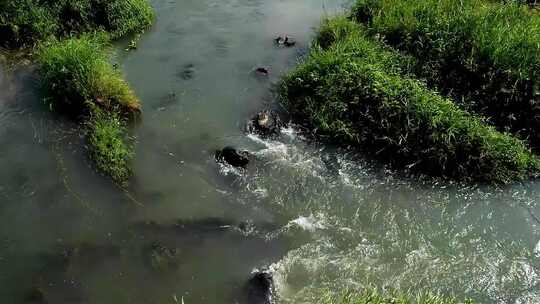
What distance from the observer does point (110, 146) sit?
1040 cm

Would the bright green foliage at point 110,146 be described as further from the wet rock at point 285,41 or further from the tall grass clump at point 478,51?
the tall grass clump at point 478,51

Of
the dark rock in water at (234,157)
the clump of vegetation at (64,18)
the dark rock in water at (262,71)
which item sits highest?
the clump of vegetation at (64,18)

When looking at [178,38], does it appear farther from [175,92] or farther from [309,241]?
[309,241]

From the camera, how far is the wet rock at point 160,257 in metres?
8.35

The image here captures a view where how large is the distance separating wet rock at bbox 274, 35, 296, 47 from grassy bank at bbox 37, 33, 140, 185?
163 inches

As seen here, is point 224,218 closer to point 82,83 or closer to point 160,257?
point 160,257

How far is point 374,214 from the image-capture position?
9.44 m

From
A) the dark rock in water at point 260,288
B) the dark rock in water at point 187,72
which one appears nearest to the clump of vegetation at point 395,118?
the dark rock in water at point 187,72

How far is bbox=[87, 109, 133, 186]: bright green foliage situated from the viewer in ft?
32.7

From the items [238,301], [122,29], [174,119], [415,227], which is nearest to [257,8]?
[122,29]

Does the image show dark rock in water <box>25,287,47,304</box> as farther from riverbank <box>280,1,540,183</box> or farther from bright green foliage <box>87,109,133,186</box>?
riverbank <box>280,1,540,183</box>

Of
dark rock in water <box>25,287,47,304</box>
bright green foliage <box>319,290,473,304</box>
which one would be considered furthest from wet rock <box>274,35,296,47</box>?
dark rock in water <box>25,287,47,304</box>

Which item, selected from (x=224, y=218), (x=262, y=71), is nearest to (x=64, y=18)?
(x=262, y=71)

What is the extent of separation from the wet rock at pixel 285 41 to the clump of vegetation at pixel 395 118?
66.8 inches
